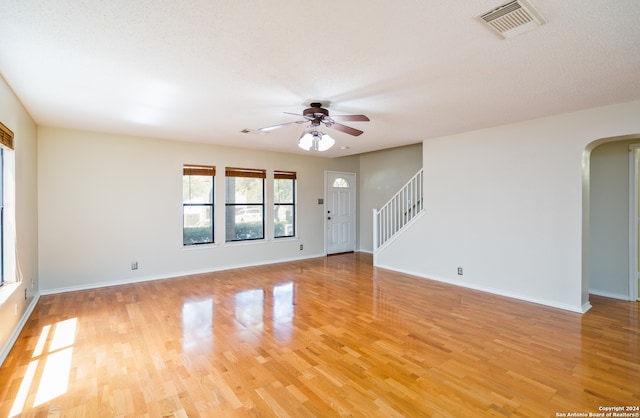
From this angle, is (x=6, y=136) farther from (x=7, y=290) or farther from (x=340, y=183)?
(x=340, y=183)

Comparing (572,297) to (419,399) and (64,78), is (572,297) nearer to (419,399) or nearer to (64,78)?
(419,399)

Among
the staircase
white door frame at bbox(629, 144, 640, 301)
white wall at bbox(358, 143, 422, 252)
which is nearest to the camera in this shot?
white door frame at bbox(629, 144, 640, 301)

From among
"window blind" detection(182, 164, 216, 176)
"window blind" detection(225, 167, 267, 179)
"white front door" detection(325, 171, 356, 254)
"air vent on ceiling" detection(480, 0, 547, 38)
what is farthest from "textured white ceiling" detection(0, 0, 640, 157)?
"white front door" detection(325, 171, 356, 254)

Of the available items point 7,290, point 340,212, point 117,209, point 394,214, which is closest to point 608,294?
point 394,214

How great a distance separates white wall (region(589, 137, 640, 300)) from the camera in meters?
4.33

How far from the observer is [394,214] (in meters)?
6.69

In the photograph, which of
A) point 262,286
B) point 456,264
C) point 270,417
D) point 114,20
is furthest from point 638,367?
point 114,20

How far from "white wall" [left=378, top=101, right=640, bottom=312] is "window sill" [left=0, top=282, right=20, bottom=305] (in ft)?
18.1

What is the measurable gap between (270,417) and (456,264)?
13.5 feet

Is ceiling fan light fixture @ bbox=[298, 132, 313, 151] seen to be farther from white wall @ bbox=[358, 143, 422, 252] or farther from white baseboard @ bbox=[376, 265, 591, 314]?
white wall @ bbox=[358, 143, 422, 252]

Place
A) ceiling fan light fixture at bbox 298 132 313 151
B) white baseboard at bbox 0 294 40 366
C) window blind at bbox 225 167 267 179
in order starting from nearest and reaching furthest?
1. white baseboard at bbox 0 294 40 366
2. ceiling fan light fixture at bbox 298 132 313 151
3. window blind at bbox 225 167 267 179

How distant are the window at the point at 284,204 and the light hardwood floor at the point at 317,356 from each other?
2578 millimetres

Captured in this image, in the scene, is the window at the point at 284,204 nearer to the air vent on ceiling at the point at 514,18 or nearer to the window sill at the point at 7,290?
the window sill at the point at 7,290

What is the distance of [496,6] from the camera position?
1781 mm
